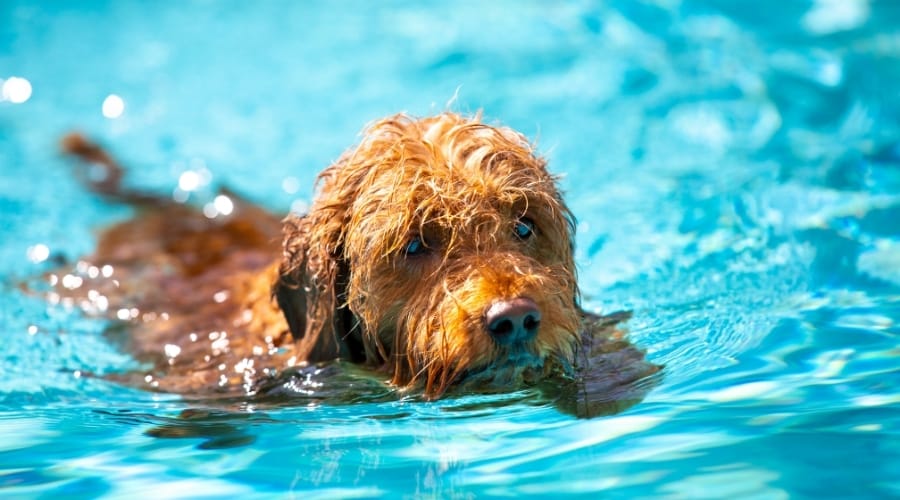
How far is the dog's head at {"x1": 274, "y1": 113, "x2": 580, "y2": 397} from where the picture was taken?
14.5ft

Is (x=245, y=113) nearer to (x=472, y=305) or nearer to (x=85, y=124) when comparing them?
(x=85, y=124)

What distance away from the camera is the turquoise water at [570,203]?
4.38 metres

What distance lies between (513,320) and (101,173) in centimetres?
648

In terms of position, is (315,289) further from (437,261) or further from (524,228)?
(524,228)

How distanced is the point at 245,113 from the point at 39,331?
435cm

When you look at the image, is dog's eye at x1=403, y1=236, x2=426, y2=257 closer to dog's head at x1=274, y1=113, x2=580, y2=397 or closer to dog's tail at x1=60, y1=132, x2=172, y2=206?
dog's head at x1=274, y1=113, x2=580, y2=397

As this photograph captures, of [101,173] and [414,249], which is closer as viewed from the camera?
[414,249]

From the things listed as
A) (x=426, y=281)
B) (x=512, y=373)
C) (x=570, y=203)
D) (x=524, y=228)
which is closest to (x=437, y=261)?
(x=426, y=281)

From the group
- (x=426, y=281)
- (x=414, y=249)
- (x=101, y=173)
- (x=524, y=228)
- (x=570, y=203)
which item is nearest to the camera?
(x=426, y=281)

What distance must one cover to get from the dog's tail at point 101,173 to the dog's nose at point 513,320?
5.45 metres

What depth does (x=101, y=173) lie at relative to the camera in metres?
9.81

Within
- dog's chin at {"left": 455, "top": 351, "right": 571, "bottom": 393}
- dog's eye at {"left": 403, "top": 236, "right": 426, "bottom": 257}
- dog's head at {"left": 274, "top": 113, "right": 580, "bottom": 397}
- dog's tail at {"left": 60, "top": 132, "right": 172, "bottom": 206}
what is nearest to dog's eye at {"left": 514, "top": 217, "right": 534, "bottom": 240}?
dog's head at {"left": 274, "top": 113, "right": 580, "bottom": 397}

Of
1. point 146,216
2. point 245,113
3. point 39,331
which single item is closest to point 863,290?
point 39,331

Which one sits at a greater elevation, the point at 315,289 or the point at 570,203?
the point at 570,203
